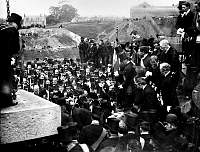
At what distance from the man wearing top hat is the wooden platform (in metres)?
0.14

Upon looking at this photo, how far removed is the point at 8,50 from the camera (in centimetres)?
282

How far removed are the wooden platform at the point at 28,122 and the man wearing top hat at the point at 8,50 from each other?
14 cm

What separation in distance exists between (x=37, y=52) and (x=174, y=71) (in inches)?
1270

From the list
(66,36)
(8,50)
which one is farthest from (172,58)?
(66,36)

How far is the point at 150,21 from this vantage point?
41.0m

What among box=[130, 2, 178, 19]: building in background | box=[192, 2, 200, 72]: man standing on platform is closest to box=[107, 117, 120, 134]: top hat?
box=[192, 2, 200, 72]: man standing on platform

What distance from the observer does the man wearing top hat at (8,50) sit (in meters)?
2.74

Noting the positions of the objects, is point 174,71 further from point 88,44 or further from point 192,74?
point 88,44

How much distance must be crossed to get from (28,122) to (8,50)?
2.11 feet

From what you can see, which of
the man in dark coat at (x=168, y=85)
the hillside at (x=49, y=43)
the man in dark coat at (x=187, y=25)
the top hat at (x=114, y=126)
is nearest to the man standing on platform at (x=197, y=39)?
the man in dark coat at (x=187, y=25)

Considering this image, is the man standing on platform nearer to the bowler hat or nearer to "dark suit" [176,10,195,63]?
"dark suit" [176,10,195,63]

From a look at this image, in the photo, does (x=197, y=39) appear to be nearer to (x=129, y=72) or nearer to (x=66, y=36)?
(x=129, y=72)

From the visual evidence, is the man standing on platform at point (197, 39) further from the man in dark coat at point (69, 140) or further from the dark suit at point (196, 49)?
the man in dark coat at point (69, 140)

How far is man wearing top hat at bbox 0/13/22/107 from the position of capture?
8.99 ft
